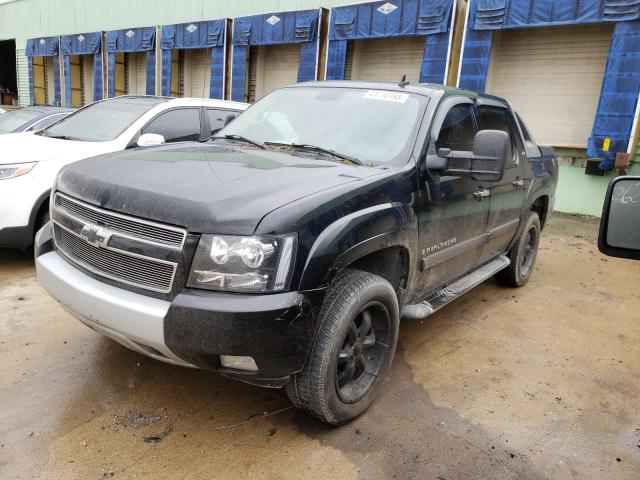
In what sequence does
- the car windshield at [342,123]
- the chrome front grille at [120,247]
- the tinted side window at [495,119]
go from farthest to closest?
1. the tinted side window at [495,119]
2. the car windshield at [342,123]
3. the chrome front grille at [120,247]

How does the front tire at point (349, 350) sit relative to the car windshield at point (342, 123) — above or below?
below

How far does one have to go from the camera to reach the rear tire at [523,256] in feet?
16.9

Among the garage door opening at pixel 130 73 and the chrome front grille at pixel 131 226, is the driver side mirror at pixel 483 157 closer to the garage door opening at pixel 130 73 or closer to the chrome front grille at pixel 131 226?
the chrome front grille at pixel 131 226

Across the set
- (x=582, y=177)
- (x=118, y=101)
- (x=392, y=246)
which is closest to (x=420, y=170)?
(x=392, y=246)

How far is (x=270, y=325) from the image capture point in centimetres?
216

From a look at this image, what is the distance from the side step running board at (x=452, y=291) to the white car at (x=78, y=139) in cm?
236

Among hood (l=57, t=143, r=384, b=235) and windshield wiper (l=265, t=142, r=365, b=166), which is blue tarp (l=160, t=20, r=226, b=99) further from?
hood (l=57, t=143, r=384, b=235)

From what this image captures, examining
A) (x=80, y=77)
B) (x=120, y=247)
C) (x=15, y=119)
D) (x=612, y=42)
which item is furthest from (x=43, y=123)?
(x=80, y=77)

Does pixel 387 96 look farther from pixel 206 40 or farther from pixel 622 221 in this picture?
pixel 206 40

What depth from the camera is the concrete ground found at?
2457 millimetres

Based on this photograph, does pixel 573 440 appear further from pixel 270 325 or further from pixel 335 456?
pixel 270 325

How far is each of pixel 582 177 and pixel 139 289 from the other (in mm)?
9243

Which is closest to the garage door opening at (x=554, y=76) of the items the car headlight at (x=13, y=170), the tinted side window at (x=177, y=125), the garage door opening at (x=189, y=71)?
the tinted side window at (x=177, y=125)

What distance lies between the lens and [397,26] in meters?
11.6
